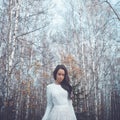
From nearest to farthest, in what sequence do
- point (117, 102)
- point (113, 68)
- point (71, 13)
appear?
point (117, 102) → point (71, 13) → point (113, 68)

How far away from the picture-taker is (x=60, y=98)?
12.1 feet

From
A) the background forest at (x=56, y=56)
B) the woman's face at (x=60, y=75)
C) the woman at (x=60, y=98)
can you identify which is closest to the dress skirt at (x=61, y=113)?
the woman at (x=60, y=98)

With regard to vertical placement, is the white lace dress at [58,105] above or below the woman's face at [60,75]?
below

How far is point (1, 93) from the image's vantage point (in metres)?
10.3

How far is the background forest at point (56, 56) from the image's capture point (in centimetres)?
1106

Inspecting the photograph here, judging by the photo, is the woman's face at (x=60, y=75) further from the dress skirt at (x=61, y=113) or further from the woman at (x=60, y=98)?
the dress skirt at (x=61, y=113)

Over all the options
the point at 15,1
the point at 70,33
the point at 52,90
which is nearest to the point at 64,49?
the point at 70,33

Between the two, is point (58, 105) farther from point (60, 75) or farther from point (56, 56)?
point (56, 56)

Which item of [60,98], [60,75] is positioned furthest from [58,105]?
[60,75]

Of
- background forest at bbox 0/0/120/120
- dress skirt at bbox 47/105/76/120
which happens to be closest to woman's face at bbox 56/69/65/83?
dress skirt at bbox 47/105/76/120

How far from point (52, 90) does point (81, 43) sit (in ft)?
53.3

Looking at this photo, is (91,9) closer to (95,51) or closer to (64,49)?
(95,51)

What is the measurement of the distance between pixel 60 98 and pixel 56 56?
22.3 meters

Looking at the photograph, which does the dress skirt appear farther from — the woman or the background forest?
the background forest
